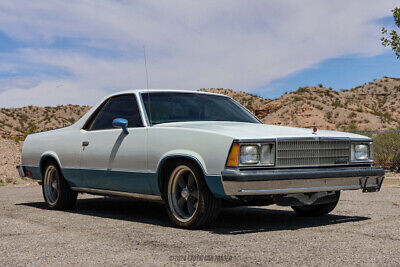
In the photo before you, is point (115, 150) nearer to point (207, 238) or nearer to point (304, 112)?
point (207, 238)

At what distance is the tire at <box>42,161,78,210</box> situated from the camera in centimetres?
842

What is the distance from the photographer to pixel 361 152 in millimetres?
6594

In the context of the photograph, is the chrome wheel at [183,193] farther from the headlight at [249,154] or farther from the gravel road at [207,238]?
the headlight at [249,154]

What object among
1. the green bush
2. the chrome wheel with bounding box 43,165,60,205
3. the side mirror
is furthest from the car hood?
the green bush

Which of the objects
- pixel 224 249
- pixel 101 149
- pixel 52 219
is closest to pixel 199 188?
pixel 224 249

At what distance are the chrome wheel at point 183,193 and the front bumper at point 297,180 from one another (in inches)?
25.7

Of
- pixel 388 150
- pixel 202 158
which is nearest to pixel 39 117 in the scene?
pixel 388 150

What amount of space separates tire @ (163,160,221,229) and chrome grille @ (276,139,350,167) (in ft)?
2.71

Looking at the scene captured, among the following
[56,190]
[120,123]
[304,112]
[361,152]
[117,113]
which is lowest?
[56,190]

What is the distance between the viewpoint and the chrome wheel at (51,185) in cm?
870

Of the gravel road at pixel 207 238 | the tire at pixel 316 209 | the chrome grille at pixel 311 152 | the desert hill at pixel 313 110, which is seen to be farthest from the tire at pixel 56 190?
the desert hill at pixel 313 110

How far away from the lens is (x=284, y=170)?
586 centimetres

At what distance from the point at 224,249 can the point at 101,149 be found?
3.03 meters

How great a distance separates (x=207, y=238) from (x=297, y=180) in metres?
1.13
